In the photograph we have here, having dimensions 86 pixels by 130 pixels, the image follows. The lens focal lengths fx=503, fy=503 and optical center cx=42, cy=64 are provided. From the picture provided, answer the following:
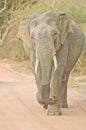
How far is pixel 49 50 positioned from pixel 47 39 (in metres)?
0.22

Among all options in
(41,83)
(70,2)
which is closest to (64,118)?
(41,83)

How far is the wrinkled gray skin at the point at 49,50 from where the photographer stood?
30.4 ft

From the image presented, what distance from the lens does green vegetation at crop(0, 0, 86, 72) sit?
80.3 ft

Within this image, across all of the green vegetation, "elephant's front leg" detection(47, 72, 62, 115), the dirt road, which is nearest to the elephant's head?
"elephant's front leg" detection(47, 72, 62, 115)

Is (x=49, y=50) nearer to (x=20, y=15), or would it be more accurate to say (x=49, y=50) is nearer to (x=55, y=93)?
(x=55, y=93)

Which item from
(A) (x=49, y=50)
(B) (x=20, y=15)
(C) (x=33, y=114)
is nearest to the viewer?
(A) (x=49, y=50)

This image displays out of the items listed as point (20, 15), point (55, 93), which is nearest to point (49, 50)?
point (55, 93)

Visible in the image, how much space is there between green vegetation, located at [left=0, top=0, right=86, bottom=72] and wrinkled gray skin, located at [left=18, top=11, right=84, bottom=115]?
11461mm

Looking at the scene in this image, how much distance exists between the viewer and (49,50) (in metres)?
9.31

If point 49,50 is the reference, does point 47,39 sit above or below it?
above

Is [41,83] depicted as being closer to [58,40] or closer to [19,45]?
[58,40]

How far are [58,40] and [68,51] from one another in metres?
1.02

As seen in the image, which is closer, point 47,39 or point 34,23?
point 47,39

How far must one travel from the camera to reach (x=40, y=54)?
930cm
